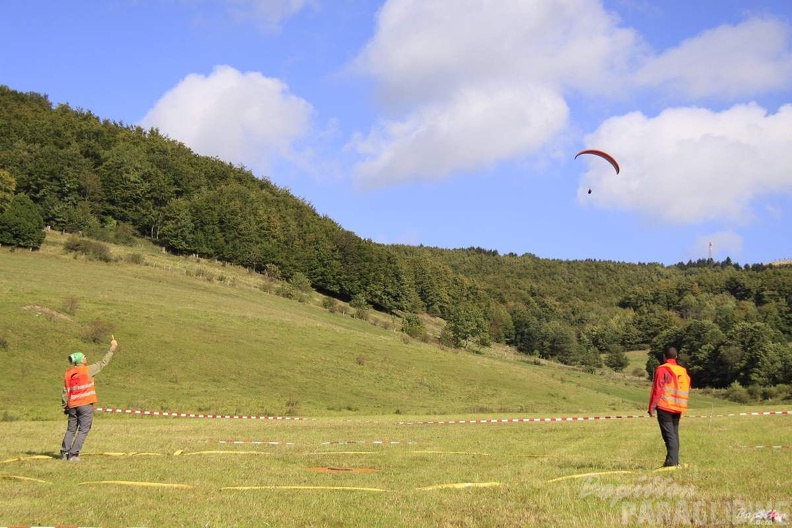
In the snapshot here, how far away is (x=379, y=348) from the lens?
70312 millimetres

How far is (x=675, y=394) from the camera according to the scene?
42.7ft

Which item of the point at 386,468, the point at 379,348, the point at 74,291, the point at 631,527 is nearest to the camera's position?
the point at 631,527

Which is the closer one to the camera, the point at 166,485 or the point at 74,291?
the point at 166,485

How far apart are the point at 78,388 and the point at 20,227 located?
81.9 meters

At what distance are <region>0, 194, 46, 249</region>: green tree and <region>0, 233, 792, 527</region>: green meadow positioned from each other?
3226cm

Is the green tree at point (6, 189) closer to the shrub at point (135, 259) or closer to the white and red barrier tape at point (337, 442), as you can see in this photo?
the shrub at point (135, 259)

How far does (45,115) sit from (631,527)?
546ft

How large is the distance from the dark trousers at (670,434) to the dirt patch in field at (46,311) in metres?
48.9

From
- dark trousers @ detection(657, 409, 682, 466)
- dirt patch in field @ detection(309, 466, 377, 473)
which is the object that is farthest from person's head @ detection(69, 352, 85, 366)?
dark trousers @ detection(657, 409, 682, 466)

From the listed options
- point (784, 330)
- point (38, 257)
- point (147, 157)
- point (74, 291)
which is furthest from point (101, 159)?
point (784, 330)

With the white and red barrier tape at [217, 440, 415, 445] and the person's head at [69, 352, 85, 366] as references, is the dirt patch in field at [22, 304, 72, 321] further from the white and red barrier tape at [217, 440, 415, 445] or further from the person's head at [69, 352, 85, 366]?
the person's head at [69, 352, 85, 366]

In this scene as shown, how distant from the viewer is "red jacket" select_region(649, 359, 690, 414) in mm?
12938

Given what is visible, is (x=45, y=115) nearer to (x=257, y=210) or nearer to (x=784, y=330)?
(x=257, y=210)

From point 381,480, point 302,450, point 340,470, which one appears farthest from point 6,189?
point 381,480
